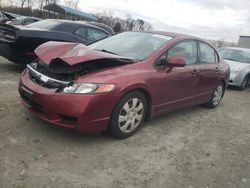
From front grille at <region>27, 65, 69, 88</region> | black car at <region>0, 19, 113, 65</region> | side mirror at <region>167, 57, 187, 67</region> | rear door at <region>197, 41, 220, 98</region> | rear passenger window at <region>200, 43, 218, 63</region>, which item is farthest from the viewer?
black car at <region>0, 19, 113, 65</region>

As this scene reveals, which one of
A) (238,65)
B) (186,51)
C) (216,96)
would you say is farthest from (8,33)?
(238,65)

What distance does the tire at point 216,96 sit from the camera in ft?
22.4

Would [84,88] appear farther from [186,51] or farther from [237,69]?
[237,69]

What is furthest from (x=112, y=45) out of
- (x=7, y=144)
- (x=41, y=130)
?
(x=7, y=144)

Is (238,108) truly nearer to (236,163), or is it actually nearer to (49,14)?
(236,163)

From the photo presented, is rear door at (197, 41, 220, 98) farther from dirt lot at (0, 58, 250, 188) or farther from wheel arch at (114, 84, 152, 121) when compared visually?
wheel arch at (114, 84, 152, 121)

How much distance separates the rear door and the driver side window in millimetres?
226

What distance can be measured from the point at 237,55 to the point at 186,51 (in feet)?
20.3

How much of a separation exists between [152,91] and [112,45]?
1.16m

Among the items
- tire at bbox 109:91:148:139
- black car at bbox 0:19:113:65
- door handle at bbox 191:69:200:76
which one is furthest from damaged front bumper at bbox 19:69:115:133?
black car at bbox 0:19:113:65

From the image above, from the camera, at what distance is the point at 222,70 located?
6.89 meters

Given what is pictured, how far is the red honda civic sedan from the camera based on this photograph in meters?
3.98

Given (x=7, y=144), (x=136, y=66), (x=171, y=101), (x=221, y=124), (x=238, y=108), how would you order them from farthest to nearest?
(x=238, y=108)
(x=221, y=124)
(x=171, y=101)
(x=136, y=66)
(x=7, y=144)

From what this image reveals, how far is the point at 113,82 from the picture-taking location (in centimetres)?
413
